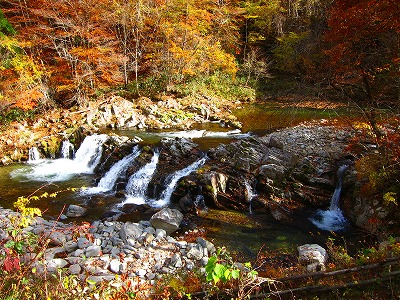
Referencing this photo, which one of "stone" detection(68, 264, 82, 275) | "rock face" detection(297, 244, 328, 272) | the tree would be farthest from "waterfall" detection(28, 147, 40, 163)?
the tree

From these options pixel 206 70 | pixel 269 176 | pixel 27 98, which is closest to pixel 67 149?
pixel 27 98

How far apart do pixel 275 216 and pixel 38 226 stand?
6246 mm

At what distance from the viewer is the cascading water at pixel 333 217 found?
7.66 m

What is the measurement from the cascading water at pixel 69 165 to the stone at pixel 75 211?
10.2ft

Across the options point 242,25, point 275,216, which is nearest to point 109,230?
point 275,216

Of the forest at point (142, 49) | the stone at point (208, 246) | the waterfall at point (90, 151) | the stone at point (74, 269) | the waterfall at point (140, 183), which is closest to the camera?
the stone at point (74, 269)

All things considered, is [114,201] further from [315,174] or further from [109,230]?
[315,174]

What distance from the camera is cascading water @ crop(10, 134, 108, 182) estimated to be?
11195 millimetres

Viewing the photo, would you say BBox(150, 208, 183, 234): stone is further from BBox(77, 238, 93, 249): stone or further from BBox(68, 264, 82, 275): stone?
BBox(68, 264, 82, 275): stone

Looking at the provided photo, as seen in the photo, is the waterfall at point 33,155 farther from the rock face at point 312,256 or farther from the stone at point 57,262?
the rock face at point 312,256

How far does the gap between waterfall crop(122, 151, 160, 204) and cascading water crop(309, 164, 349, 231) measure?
5.44 m

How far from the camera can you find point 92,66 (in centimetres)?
1748

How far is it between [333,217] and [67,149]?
11489 mm

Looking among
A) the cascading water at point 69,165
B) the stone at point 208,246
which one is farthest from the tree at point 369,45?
the cascading water at point 69,165
